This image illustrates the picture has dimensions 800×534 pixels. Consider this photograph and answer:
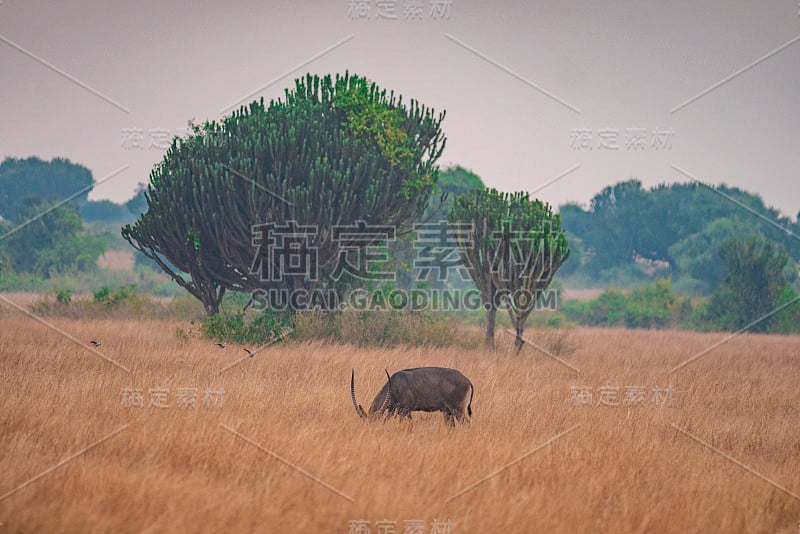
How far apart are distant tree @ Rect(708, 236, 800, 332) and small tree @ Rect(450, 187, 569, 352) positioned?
15878mm

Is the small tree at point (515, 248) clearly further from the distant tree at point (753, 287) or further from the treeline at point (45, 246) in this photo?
the treeline at point (45, 246)

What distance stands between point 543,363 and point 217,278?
827cm

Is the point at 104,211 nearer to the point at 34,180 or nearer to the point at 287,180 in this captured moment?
the point at 34,180

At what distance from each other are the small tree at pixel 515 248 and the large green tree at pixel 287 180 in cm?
204

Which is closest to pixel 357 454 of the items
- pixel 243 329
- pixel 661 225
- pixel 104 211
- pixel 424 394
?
pixel 424 394

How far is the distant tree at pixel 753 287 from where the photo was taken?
30031 mm

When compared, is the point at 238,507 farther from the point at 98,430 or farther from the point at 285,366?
the point at 285,366

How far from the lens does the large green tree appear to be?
677 inches

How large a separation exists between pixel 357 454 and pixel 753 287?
1068 inches

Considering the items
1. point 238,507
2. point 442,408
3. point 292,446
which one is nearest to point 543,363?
point 442,408

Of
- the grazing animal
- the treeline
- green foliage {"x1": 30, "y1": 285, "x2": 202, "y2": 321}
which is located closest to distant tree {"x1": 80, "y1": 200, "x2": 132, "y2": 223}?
the treeline

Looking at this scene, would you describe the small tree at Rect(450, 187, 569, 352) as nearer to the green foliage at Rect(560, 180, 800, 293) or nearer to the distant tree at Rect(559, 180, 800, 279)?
the green foliage at Rect(560, 180, 800, 293)

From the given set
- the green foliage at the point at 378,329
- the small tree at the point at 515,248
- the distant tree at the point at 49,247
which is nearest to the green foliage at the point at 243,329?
the green foliage at the point at 378,329

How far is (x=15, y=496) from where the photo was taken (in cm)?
579
